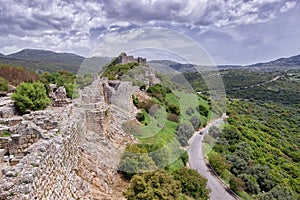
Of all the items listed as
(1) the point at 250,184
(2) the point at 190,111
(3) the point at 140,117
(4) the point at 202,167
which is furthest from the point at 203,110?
(3) the point at 140,117

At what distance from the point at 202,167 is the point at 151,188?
51.5ft

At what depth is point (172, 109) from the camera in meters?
31.5

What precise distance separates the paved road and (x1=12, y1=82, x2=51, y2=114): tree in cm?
1268

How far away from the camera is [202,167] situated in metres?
24.6

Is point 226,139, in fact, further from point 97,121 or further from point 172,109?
point 97,121

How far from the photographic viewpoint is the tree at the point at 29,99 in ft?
50.2

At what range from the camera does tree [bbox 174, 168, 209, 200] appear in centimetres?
1568

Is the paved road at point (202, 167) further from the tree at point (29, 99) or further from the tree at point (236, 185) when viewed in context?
the tree at point (29, 99)

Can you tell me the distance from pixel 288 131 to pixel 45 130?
60.3 meters

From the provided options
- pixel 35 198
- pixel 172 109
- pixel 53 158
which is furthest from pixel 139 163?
pixel 172 109

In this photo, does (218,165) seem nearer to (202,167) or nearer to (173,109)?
(202,167)

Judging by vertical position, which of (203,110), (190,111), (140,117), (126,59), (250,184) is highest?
(126,59)

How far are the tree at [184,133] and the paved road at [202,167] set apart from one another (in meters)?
0.74

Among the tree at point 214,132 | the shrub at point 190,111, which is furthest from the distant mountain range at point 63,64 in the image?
the tree at point 214,132
